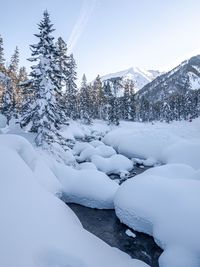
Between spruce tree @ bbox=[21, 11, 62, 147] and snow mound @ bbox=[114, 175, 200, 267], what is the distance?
29.7ft

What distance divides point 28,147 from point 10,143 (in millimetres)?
1038

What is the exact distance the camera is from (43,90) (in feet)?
70.0

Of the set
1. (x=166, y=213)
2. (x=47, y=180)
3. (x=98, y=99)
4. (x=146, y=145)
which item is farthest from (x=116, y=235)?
(x=98, y=99)

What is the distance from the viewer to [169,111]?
94562mm

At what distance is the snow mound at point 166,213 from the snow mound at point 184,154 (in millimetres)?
8893

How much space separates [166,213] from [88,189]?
5.22 metres

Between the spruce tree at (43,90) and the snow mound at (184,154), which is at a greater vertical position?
the spruce tree at (43,90)

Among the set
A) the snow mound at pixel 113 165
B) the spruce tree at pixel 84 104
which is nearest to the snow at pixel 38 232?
the snow mound at pixel 113 165

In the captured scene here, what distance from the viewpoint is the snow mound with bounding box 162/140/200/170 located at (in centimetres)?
2226

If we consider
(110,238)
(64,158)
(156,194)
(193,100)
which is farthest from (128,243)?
(193,100)

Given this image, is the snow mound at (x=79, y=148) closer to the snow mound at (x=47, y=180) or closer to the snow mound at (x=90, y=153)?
the snow mound at (x=90, y=153)

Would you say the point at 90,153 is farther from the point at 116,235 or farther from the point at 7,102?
the point at 7,102

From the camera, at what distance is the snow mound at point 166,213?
9.87m

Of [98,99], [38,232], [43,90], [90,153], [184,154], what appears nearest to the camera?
[38,232]
